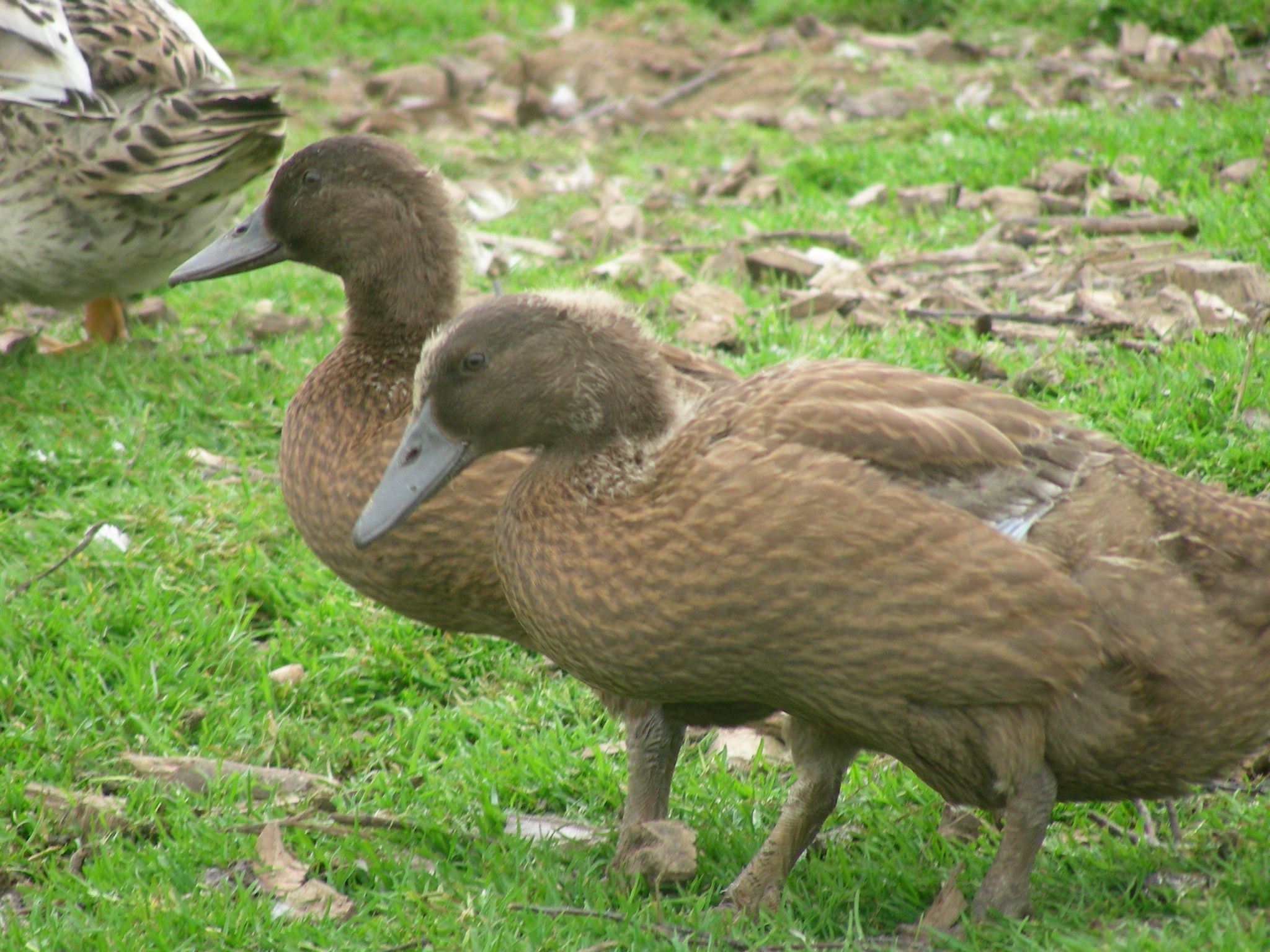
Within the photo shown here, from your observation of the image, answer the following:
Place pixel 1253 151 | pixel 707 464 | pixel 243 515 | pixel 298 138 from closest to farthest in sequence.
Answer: pixel 707 464 < pixel 243 515 < pixel 1253 151 < pixel 298 138

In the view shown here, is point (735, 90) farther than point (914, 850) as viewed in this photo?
Yes

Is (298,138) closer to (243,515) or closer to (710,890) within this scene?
(243,515)

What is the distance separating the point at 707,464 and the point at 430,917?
3.84 ft

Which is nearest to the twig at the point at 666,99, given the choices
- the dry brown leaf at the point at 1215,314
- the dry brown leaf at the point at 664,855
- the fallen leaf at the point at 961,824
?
the dry brown leaf at the point at 1215,314

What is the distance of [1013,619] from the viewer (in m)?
2.75

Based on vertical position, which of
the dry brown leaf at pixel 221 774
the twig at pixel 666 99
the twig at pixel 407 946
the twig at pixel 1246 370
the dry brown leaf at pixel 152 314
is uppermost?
the twig at pixel 1246 370

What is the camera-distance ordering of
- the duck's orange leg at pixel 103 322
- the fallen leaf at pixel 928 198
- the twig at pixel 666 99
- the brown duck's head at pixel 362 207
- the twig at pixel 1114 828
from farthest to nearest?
1. the twig at pixel 666 99
2. the fallen leaf at pixel 928 198
3. the duck's orange leg at pixel 103 322
4. the brown duck's head at pixel 362 207
5. the twig at pixel 1114 828

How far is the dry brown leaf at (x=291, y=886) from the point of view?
127 inches

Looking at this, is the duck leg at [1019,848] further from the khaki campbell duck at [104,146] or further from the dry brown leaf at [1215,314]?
the khaki campbell duck at [104,146]

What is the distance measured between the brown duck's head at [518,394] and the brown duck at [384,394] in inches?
8.7

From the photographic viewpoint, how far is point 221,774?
3.71 m

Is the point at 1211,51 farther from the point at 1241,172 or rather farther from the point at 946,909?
the point at 946,909

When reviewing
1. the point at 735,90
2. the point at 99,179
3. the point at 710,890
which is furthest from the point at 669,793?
the point at 735,90

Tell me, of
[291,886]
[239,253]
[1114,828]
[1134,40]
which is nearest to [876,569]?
[1114,828]
